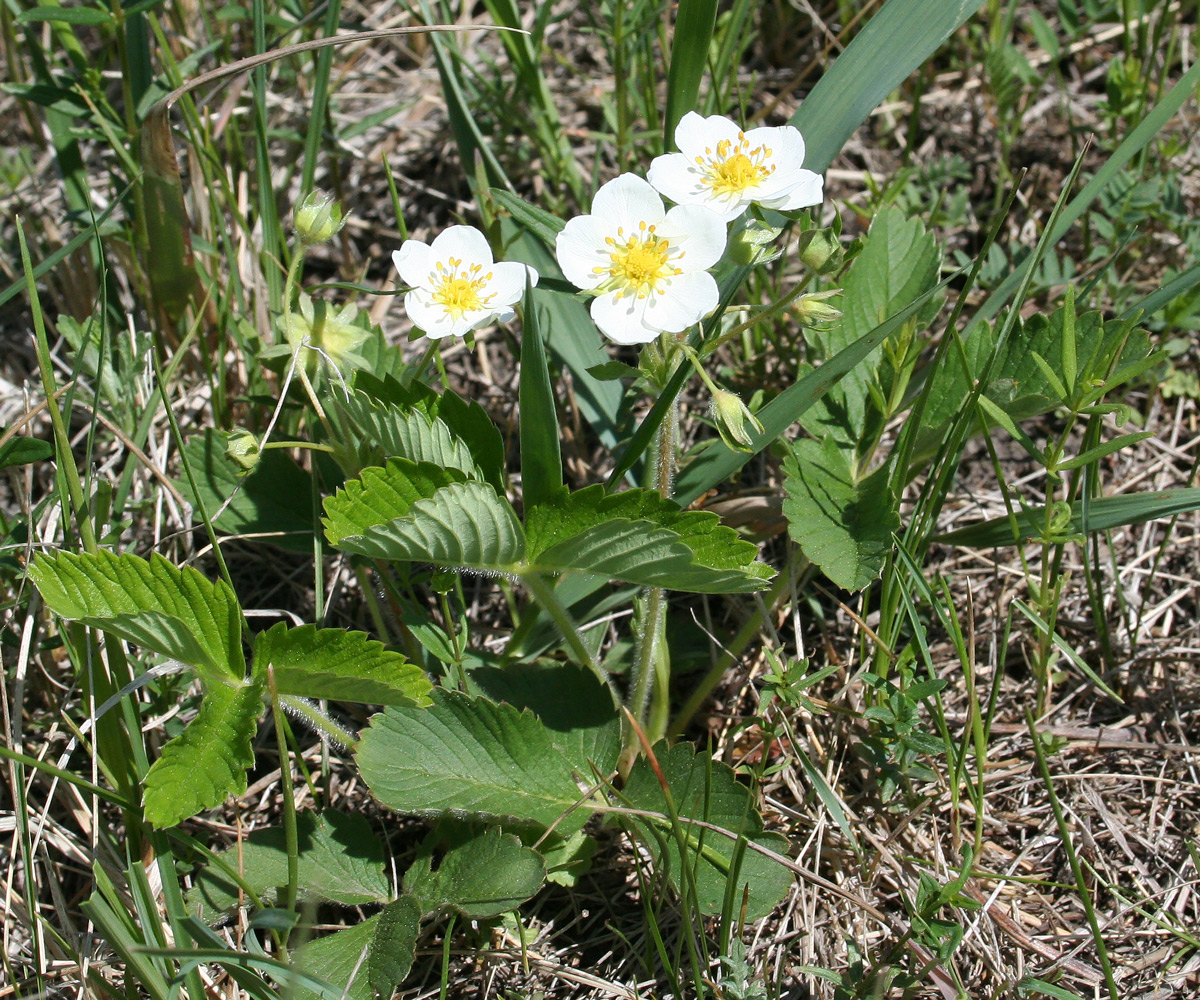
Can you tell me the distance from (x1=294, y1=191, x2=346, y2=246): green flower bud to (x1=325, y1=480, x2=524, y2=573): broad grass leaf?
56 centimetres

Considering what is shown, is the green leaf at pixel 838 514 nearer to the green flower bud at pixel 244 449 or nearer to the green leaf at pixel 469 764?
the green leaf at pixel 469 764

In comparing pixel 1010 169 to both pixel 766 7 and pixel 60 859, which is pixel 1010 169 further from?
pixel 60 859

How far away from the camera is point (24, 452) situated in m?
2.11

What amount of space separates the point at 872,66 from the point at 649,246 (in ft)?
2.16

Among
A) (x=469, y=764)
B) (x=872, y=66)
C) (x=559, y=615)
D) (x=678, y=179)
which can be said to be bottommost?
(x=469, y=764)

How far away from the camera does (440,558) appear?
164 centimetres

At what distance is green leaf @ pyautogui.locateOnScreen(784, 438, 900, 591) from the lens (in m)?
1.90

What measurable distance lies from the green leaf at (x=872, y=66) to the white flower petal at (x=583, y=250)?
0.53 meters

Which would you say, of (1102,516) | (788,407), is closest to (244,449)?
(788,407)

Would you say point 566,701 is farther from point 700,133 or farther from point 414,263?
point 700,133

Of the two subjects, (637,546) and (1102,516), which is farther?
(1102,516)

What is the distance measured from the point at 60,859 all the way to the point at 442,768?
38.9 inches

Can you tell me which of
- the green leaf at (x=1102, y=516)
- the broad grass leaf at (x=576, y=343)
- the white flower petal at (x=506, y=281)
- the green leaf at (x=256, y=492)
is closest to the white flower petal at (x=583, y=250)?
the white flower petal at (x=506, y=281)

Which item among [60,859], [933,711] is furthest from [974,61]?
[60,859]
